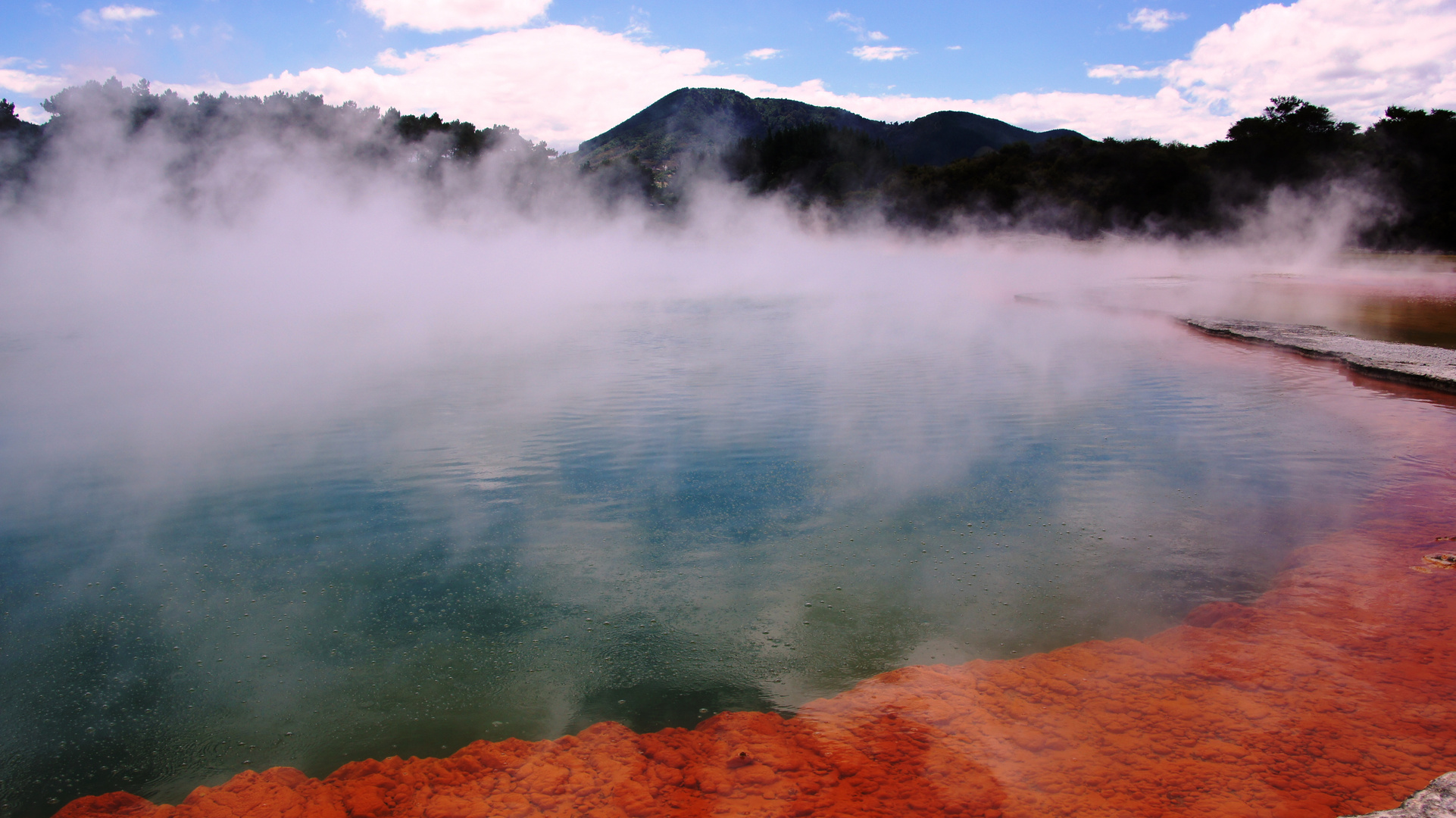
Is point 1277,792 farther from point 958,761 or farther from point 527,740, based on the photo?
point 527,740

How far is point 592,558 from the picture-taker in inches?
142

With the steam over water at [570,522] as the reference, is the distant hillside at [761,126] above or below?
above

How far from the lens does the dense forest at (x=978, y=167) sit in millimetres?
22016

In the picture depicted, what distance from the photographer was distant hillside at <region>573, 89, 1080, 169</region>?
10606 cm

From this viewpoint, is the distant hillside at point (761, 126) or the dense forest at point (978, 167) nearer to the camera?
the dense forest at point (978, 167)

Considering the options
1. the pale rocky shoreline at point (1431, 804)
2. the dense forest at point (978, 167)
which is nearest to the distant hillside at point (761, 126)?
the dense forest at point (978, 167)

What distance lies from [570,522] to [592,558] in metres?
0.47

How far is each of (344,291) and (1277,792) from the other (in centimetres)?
1624

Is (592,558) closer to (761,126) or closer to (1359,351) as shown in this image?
(1359,351)

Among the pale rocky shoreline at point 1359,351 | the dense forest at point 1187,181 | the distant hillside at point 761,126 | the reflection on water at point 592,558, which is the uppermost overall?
the distant hillside at point 761,126

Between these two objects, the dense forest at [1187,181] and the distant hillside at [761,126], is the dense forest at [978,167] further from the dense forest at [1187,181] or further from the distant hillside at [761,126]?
the distant hillside at [761,126]

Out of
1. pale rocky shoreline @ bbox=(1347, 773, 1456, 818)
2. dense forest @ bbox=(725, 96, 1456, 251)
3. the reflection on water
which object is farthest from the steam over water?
dense forest @ bbox=(725, 96, 1456, 251)

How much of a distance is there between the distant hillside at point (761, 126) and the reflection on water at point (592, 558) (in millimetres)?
97619

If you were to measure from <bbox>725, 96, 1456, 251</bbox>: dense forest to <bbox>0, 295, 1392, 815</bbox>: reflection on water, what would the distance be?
2425cm
